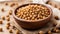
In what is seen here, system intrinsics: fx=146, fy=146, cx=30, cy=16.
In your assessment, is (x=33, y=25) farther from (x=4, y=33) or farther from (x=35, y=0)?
(x=35, y=0)

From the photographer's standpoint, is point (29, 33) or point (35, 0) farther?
point (35, 0)

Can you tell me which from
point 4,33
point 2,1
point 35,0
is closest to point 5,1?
point 2,1

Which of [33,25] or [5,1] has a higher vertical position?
[5,1]

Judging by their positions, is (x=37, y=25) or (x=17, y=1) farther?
(x=17, y=1)

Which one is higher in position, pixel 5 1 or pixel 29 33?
pixel 5 1

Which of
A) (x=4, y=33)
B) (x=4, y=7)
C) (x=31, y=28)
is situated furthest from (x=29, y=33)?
(x=4, y=7)

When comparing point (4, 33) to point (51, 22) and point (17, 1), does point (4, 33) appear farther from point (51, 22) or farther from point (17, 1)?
point (17, 1)
